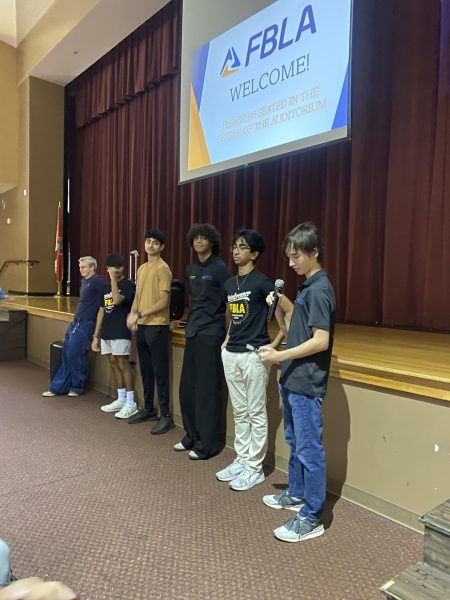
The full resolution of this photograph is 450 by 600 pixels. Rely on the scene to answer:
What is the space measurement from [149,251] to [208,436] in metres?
1.12

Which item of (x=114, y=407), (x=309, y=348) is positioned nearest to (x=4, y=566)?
(x=309, y=348)

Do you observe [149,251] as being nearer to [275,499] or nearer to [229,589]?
[275,499]

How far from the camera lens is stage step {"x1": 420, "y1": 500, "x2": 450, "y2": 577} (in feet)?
4.26

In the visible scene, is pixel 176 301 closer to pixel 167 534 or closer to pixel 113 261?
pixel 113 261

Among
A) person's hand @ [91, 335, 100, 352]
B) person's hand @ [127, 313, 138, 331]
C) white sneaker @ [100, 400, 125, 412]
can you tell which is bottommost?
white sneaker @ [100, 400, 125, 412]

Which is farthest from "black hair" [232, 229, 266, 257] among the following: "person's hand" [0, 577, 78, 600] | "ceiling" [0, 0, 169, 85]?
"ceiling" [0, 0, 169, 85]

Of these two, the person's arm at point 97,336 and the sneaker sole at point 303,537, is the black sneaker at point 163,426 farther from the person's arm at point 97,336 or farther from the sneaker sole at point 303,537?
the sneaker sole at point 303,537

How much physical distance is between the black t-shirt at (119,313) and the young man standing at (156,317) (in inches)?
12.6

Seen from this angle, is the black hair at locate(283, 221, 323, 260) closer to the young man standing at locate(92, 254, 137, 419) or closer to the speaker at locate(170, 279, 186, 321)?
the speaker at locate(170, 279, 186, 321)

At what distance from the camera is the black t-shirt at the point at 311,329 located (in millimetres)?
1633

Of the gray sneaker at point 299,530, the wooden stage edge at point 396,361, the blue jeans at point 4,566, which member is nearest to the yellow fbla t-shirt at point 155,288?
the wooden stage edge at point 396,361

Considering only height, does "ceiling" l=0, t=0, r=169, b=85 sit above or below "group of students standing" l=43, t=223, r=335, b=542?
above

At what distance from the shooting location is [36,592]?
66cm

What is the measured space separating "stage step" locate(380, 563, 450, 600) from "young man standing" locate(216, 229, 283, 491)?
0.91m
